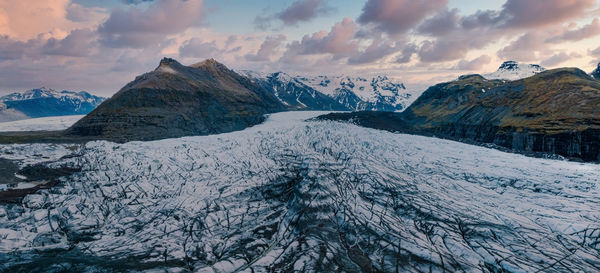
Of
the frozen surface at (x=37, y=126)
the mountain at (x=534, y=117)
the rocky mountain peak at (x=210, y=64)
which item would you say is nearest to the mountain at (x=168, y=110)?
the rocky mountain peak at (x=210, y=64)

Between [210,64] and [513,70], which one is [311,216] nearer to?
[210,64]

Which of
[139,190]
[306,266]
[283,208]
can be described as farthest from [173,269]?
[139,190]

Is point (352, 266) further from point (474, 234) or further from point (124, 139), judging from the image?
point (124, 139)

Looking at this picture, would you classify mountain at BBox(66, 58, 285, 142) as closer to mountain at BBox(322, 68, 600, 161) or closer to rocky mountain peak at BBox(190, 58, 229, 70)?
rocky mountain peak at BBox(190, 58, 229, 70)

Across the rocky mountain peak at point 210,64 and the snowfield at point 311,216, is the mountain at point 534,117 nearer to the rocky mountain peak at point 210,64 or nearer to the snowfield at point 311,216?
the snowfield at point 311,216

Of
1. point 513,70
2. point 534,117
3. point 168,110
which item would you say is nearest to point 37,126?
point 168,110

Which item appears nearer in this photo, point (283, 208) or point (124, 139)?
point (283, 208)
